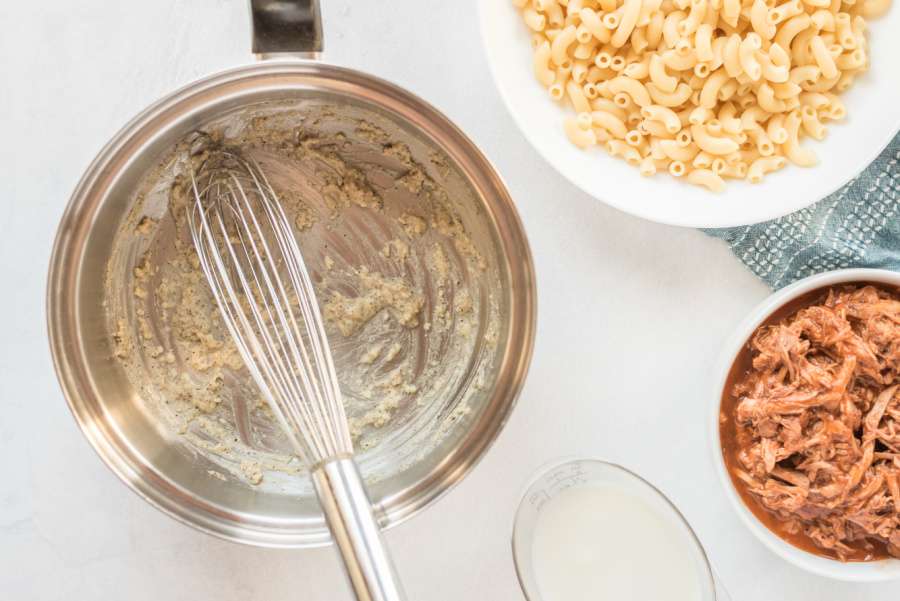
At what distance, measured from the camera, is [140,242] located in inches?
46.9

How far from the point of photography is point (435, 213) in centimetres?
125

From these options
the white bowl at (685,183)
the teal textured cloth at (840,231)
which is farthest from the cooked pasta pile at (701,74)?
the teal textured cloth at (840,231)

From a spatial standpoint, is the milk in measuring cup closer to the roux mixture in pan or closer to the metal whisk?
the roux mixture in pan

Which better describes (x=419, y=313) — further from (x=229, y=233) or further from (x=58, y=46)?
(x=58, y=46)

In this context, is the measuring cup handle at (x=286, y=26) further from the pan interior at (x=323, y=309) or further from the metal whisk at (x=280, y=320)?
the metal whisk at (x=280, y=320)

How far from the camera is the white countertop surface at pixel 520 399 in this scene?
129cm

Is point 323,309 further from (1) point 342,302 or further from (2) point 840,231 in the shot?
(2) point 840,231

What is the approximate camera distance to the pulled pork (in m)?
1.17

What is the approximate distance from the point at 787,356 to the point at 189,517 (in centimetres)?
84

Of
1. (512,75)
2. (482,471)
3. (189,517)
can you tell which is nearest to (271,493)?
(189,517)

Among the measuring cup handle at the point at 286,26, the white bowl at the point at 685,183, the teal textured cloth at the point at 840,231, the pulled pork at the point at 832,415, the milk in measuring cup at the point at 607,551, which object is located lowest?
the milk in measuring cup at the point at 607,551

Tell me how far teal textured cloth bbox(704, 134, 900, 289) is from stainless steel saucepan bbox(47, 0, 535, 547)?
16.7 inches

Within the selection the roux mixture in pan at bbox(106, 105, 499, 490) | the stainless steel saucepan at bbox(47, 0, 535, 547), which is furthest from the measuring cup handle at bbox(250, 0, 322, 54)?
the roux mixture in pan at bbox(106, 105, 499, 490)

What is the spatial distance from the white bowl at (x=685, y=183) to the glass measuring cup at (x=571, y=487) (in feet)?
1.24
